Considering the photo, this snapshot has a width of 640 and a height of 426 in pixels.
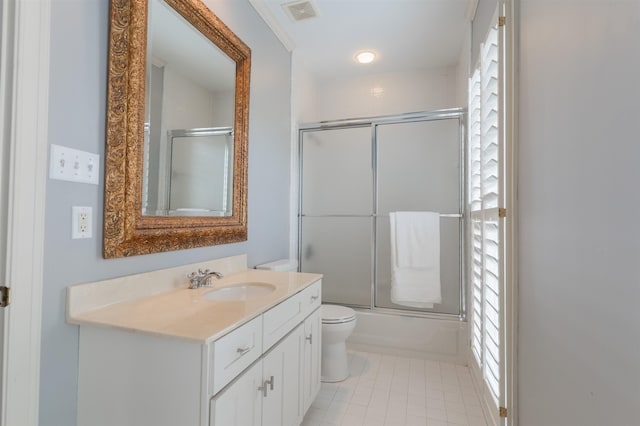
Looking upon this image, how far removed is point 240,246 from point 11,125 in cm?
123

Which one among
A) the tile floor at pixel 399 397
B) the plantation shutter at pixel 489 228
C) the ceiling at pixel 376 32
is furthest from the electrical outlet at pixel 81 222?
the ceiling at pixel 376 32

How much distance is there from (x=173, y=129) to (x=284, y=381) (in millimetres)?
1263

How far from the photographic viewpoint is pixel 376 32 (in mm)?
2471

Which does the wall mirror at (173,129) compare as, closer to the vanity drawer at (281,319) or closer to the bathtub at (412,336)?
the vanity drawer at (281,319)

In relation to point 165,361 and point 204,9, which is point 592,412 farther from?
point 204,9

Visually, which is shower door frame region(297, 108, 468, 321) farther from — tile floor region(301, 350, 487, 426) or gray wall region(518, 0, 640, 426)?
gray wall region(518, 0, 640, 426)

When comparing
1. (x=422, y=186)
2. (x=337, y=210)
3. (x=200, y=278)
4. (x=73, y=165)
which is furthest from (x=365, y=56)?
(x=73, y=165)

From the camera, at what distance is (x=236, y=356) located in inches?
38.5

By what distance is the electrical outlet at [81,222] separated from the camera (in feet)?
3.29

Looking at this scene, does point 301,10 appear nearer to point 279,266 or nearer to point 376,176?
point 376,176

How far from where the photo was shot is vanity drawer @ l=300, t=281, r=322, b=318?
Answer: 60.5 inches

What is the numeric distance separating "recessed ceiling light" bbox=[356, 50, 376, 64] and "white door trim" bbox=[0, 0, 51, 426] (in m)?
2.41

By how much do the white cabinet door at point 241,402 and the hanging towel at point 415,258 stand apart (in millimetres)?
1676

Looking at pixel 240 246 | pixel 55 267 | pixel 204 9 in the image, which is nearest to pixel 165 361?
pixel 55 267
